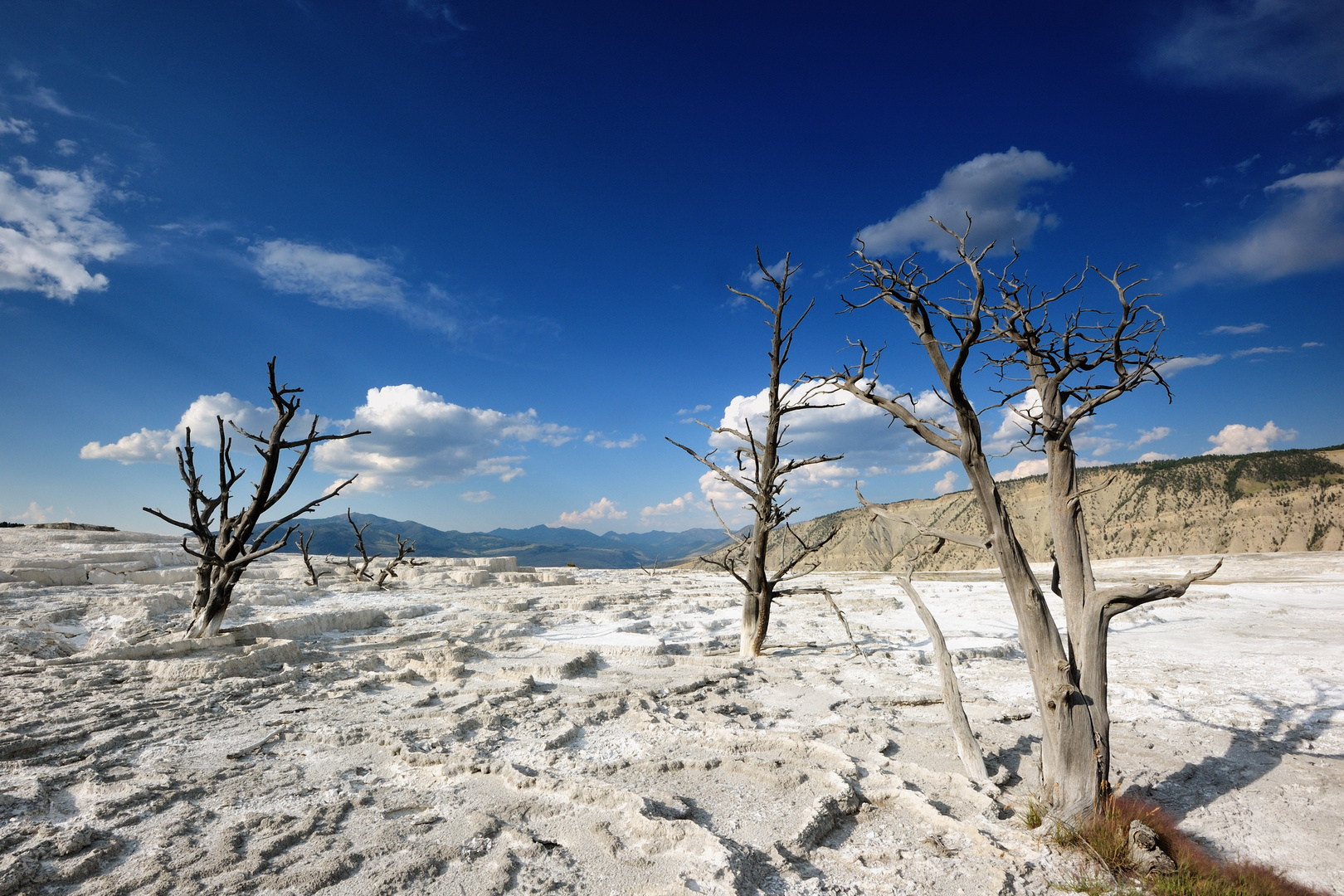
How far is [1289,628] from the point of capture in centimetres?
1055

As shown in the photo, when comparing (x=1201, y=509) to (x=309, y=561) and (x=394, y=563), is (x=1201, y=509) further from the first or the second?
(x=309, y=561)

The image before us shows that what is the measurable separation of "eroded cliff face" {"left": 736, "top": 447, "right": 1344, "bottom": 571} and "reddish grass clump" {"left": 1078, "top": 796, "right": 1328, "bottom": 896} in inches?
993

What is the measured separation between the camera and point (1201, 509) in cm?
3969

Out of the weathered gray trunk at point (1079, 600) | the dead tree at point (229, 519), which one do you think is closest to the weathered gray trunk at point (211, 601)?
the dead tree at point (229, 519)

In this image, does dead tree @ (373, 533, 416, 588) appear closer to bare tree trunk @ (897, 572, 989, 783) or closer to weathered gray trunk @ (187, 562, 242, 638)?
weathered gray trunk @ (187, 562, 242, 638)

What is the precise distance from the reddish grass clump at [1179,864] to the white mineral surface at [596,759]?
0.78 ft

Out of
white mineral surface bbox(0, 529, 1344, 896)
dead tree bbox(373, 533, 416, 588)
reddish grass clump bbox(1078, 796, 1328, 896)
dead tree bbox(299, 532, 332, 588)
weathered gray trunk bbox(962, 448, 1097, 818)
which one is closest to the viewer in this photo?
reddish grass clump bbox(1078, 796, 1328, 896)

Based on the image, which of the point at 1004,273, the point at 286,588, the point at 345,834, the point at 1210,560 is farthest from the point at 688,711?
the point at 1210,560

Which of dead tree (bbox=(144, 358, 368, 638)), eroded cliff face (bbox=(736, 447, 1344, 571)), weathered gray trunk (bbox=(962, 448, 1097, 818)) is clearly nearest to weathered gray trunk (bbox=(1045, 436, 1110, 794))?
weathered gray trunk (bbox=(962, 448, 1097, 818))

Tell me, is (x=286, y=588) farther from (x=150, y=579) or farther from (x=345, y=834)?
(x=345, y=834)

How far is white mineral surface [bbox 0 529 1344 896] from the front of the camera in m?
3.33

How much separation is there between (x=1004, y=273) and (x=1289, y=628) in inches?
446

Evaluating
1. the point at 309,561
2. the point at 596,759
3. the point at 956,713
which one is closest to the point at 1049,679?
the point at 956,713

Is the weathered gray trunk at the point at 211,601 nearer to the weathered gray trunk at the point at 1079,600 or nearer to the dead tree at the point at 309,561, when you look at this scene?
the dead tree at the point at 309,561
